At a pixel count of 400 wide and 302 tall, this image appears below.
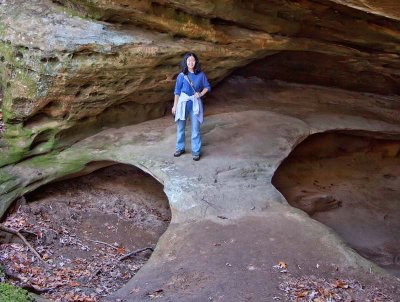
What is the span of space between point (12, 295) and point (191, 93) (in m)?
5.21

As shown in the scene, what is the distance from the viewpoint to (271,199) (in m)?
8.98

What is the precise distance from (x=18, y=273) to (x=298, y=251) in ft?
13.1

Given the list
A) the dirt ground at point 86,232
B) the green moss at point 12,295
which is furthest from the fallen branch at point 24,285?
the green moss at point 12,295

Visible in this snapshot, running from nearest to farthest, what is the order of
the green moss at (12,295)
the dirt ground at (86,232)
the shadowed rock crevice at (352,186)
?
the green moss at (12,295) < the dirt ground at (86,232) < the shadowed rock crevice at (352,186)

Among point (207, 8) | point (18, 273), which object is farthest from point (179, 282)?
point (207, 8)

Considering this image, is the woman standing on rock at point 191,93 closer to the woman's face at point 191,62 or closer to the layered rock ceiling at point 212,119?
the woman's face at point 191,62

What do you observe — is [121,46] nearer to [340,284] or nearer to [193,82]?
[193,82]

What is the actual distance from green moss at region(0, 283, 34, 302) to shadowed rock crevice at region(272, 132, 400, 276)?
277 inches

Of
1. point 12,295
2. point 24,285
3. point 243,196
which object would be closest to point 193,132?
point 243,196

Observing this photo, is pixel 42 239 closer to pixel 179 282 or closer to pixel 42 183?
pixel 42 183

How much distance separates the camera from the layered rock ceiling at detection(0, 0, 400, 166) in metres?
9.91

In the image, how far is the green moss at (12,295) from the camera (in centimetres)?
537

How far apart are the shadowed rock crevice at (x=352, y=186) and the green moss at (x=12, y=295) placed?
7.04 meters

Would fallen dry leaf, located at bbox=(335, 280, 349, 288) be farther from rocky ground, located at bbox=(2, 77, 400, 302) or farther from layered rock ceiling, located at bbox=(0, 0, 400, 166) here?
layered rock ceiling, located at bbox=(0, 0, 400, 166)
